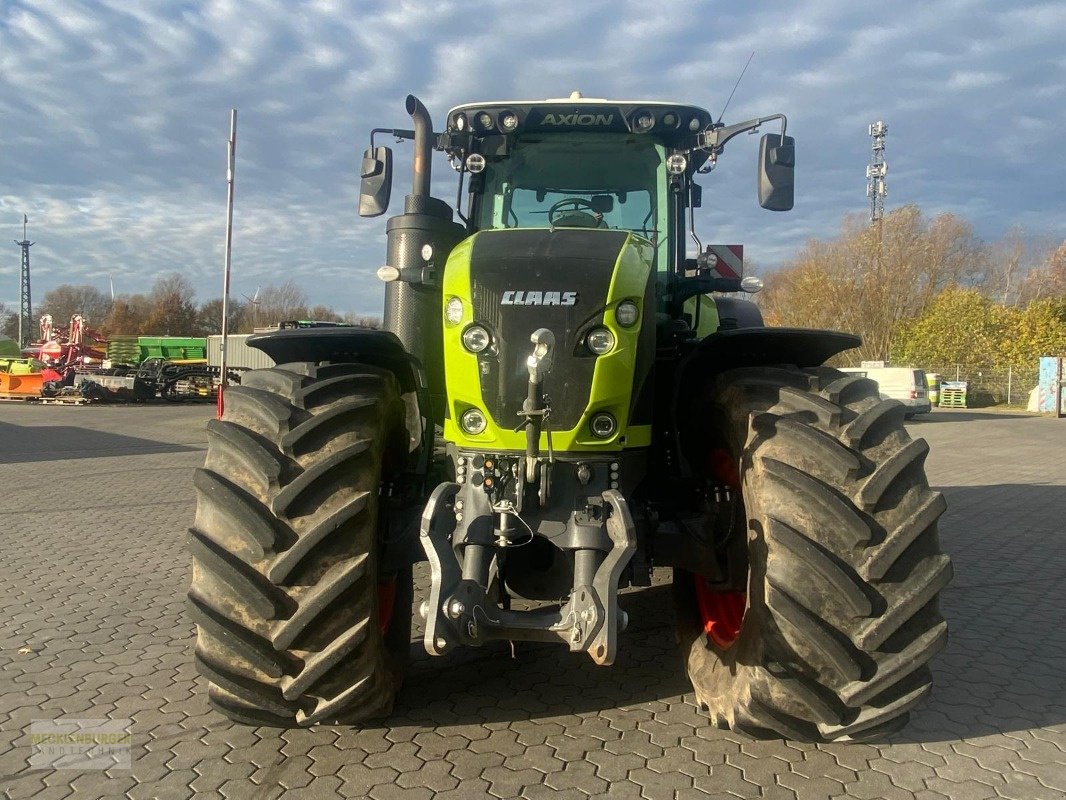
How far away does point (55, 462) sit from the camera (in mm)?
12711

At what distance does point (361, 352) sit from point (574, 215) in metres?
1.43

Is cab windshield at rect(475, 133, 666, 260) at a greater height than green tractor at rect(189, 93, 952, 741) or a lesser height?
greater

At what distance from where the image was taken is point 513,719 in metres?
3.51

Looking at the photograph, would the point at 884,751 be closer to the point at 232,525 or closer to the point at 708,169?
the point at 232,525

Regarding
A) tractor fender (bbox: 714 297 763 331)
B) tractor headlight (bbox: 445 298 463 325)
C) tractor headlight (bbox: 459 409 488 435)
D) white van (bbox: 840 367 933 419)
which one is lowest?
white van (bbox: 840 367 933 419)

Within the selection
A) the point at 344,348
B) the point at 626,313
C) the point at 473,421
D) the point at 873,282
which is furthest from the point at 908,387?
the point at 473,421

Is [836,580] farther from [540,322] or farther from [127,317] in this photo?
[127,317]

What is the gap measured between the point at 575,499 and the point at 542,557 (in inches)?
14.6

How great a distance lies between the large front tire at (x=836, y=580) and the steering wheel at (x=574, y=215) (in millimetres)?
1712

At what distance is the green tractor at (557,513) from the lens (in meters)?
2.93

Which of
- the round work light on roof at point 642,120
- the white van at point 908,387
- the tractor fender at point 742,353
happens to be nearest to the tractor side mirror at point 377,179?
the round work light on roof at point 642,120

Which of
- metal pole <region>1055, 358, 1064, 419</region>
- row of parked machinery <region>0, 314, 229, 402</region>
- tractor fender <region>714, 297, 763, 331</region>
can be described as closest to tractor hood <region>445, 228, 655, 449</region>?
tractor fender <region>714, 297, 763, 331</region>

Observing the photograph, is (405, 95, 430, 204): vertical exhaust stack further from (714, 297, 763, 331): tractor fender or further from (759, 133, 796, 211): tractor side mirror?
(714, 297, 763, 331): tractor fender

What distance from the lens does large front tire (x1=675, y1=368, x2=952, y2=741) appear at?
2.90 metres
